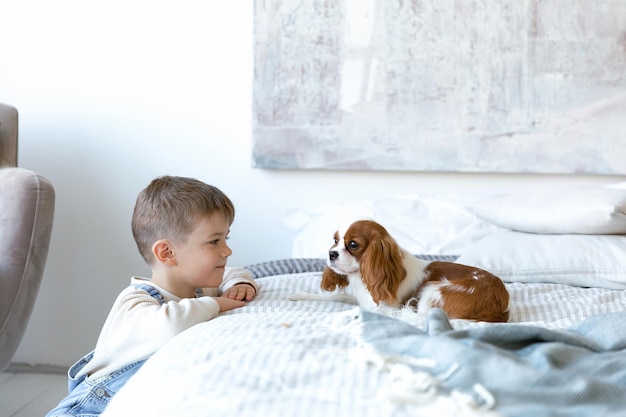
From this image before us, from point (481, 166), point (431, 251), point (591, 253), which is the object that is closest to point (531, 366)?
point (591, 253)

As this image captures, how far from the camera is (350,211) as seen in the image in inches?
93.7

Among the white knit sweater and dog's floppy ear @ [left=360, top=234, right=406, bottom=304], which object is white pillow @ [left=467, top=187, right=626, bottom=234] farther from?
the white knit sweater

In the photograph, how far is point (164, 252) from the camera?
1.51 meters

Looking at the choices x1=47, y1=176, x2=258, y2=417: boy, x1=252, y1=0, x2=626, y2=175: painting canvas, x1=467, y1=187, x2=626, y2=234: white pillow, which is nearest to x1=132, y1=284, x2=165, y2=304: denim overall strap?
x1=47, y1=176, x2=258, y2=417: boy

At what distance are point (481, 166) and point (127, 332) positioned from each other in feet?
5.39

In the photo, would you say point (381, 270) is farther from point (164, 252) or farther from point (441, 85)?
point (441, 85)

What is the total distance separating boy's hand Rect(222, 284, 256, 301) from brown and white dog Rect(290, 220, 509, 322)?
0.20 m

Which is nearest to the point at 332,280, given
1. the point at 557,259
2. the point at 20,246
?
the point at 557,259

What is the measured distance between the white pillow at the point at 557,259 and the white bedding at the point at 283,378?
0.86 metres

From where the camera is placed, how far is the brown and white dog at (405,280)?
1.43 meters

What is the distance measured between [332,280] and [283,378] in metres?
0.77

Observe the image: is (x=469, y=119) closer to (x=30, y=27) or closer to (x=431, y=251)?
(x=431, y=251)

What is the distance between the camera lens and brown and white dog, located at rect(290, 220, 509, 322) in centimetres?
143

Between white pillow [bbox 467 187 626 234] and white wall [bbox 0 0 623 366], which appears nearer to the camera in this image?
white pillow [bbox 467 187 626 234]
